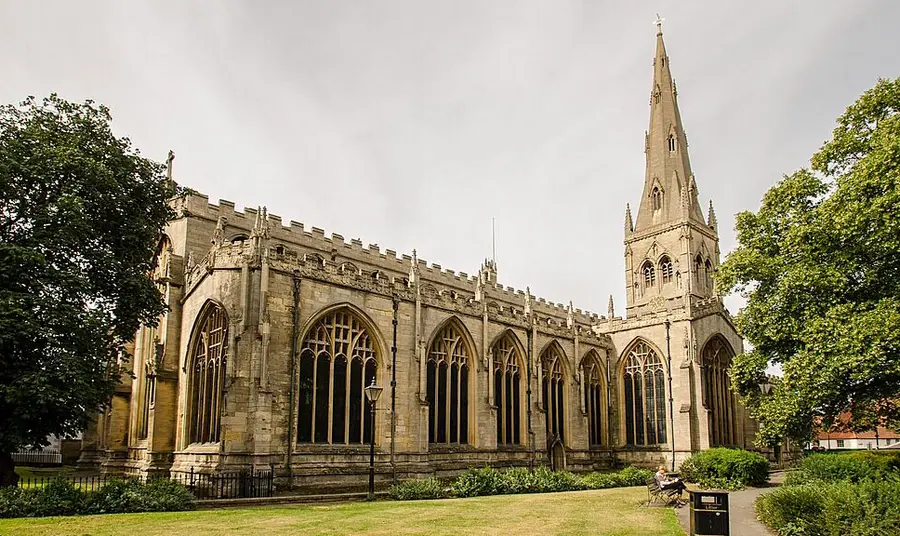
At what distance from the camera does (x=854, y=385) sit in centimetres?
1889

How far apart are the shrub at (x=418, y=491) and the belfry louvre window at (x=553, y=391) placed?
1325cm

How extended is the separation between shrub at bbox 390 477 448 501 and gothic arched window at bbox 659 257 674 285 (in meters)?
33.1

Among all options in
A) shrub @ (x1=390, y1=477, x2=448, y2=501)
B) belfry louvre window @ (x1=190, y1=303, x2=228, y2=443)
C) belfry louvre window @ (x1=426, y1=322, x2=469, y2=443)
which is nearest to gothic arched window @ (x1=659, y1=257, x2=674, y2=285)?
belfry louvre window @ (x1=426, y1=322, x2=469, y2=443)

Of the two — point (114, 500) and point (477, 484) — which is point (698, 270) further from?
point (114, 500)

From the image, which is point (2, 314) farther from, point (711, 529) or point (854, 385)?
point (854, 385)

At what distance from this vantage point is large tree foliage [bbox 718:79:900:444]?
686 inches

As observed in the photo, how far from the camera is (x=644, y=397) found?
3828cm

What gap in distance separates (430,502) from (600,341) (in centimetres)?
2162

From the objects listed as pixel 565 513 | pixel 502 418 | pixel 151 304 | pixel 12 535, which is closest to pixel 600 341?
pixel 502 418

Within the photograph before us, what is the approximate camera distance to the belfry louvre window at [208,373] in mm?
23719

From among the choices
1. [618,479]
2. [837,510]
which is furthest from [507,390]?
[837,510]

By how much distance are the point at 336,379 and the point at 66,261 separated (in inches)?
375

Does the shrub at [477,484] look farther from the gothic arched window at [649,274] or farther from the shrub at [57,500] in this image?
the gothic arched window at [649,274]

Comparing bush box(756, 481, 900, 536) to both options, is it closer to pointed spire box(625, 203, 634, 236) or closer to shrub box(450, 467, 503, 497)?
shrub box(450, 467, 503, 497)
